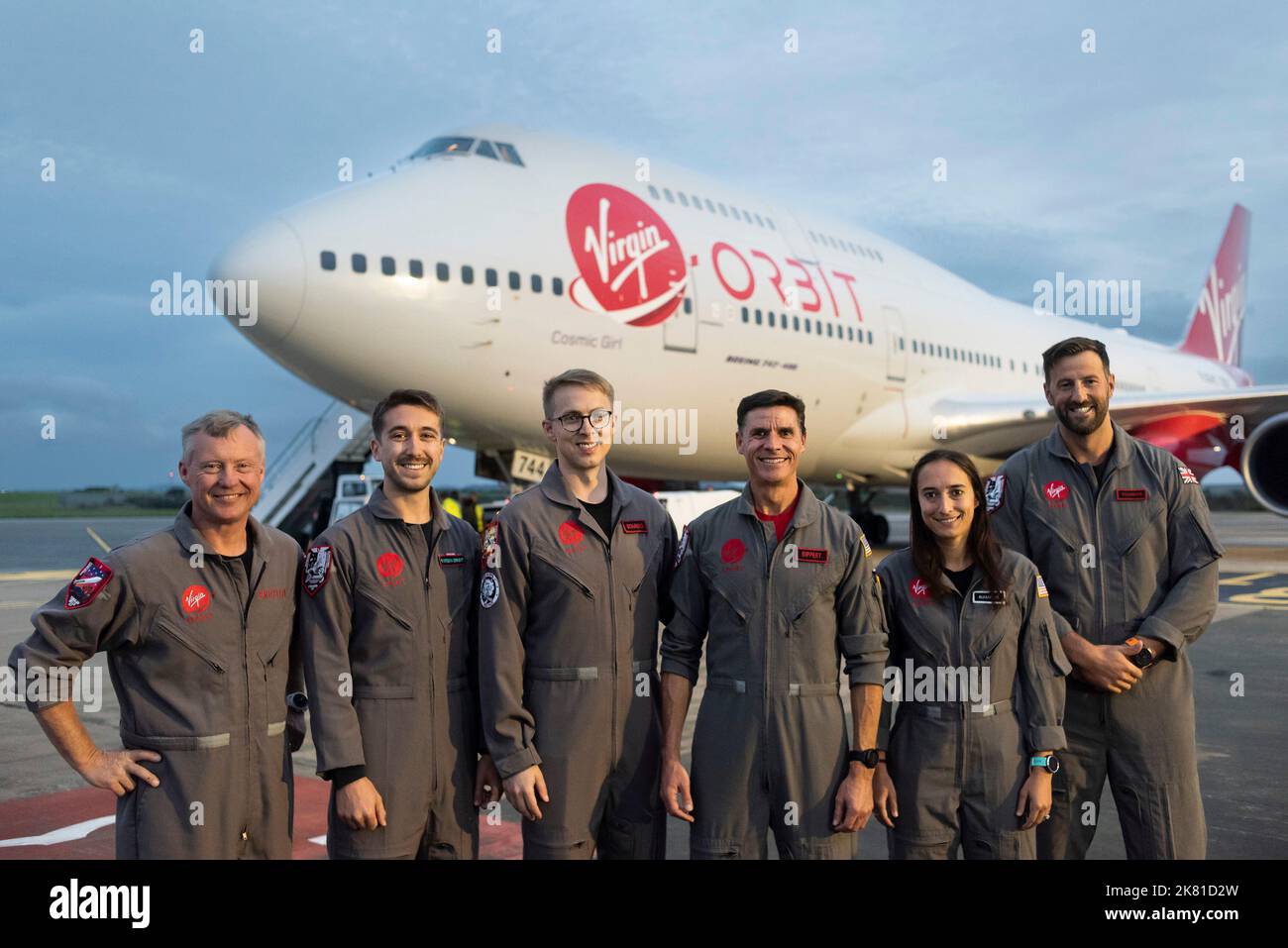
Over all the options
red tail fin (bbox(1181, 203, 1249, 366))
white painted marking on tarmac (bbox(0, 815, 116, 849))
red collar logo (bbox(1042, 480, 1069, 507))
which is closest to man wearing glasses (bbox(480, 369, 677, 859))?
red collar logo (bbox(1042, 480, 1069, 507))

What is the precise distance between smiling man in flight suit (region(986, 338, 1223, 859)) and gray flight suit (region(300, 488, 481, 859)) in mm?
1839

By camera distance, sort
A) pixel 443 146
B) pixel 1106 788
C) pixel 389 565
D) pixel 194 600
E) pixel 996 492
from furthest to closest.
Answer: pixel 443 146, pixel 1106 788, pixel 996 492, pixel 389 565, pixel 194 600

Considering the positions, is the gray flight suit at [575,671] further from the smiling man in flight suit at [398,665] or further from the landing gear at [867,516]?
the landing gear at [867,516]

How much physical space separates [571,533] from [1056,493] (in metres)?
A: 1.63

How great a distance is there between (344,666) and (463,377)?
6922mm

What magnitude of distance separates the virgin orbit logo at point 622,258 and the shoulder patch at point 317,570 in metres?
7.46

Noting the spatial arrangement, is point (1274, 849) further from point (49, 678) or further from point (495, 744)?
point (49, 678)

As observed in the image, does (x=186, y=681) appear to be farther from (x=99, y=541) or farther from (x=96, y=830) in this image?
(x=99, y=541)

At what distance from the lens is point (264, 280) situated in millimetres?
8305

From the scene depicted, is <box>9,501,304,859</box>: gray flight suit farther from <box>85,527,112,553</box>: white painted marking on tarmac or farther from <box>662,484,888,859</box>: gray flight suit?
<box>662,484,888,859</box>: gray flight suit

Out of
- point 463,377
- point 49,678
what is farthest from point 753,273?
point 49,678

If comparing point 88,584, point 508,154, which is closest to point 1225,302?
point 508,154

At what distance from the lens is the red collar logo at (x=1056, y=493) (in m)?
3.23

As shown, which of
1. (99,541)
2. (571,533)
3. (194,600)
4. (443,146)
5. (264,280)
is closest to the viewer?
(194,600)
